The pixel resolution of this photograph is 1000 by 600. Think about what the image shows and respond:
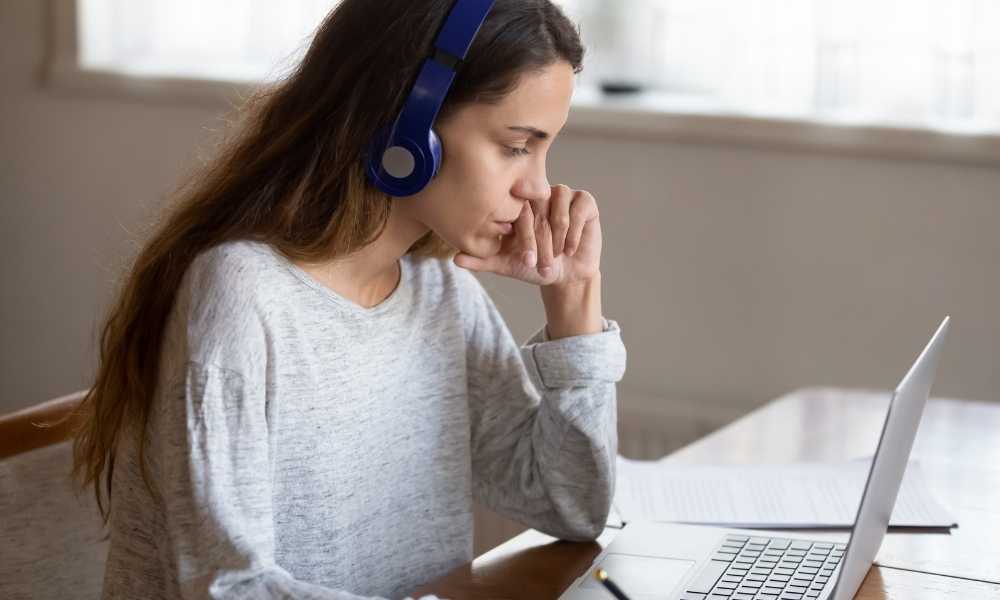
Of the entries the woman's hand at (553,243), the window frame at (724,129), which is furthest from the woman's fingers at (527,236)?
the window frame at (724,129)

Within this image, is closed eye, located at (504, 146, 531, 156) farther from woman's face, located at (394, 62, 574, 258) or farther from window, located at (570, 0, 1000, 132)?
window, located at (570, 0, 1000, 132)

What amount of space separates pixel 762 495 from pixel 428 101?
584 millimetres

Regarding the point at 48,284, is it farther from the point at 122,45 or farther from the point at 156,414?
the point at 156,414

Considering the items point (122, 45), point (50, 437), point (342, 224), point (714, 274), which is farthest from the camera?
point (122, 45)

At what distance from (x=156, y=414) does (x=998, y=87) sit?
1.68 metres

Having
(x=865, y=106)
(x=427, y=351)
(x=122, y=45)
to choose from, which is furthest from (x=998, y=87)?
(x=122, y=45)

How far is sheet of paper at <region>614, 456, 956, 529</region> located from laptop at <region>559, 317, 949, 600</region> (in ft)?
0.13

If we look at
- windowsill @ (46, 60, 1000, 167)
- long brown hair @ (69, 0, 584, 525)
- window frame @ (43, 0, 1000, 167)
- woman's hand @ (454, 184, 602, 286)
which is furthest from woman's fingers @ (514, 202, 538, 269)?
window frame @ (43, 0, 1000, 167)

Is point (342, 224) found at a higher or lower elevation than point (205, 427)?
higher

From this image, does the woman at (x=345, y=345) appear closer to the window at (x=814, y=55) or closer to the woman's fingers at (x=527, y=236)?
the woman's fingers at (x=527, y=236)

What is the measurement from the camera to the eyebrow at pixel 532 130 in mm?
1137

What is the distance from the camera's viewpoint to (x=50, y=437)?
1244 mm

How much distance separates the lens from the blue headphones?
109 cm

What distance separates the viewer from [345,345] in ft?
3.89
